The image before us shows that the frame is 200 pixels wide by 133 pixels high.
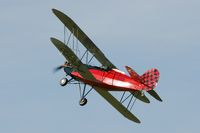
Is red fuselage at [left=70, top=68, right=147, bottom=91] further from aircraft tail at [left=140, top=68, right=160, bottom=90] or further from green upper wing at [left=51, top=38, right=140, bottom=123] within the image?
green upper wing at [left=51, top=38, right=140, bottom=123]

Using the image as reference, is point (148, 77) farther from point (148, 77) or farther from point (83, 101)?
point (83, 101)

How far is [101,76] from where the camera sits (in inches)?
1984

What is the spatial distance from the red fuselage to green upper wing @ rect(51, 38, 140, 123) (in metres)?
0.47

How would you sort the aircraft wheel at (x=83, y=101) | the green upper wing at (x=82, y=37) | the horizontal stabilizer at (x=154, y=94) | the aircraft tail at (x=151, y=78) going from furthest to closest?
the horizontal stabilizer at (x=154, y=94) < the aircraft wheel at (x=83, y=101) < the green upper wing at (x=82, y=37) < the aircraft tail at (x=151, y=78)

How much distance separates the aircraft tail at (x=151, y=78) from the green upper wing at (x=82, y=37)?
4.60m

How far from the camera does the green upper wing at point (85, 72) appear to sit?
4869 cm

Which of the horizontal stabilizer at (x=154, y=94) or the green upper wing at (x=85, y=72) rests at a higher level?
the green upper wing at (x=85, y=72)

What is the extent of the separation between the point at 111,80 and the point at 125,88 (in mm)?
1090

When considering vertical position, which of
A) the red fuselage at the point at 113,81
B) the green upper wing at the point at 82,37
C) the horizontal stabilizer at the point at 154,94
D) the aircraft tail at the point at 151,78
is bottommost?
the horizontal stabilizer at the point at 154,94

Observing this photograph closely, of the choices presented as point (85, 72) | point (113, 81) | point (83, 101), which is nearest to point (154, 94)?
point (113, 81)

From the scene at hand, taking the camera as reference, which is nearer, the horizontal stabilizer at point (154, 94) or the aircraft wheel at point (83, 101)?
the aircraft wheel at point (83, 101)

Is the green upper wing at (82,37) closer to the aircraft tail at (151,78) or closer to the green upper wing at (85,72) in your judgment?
the green upper wing at (85,72)

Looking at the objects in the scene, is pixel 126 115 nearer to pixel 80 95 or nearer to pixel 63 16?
pixel 80 95

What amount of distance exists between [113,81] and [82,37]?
12.4 feet
